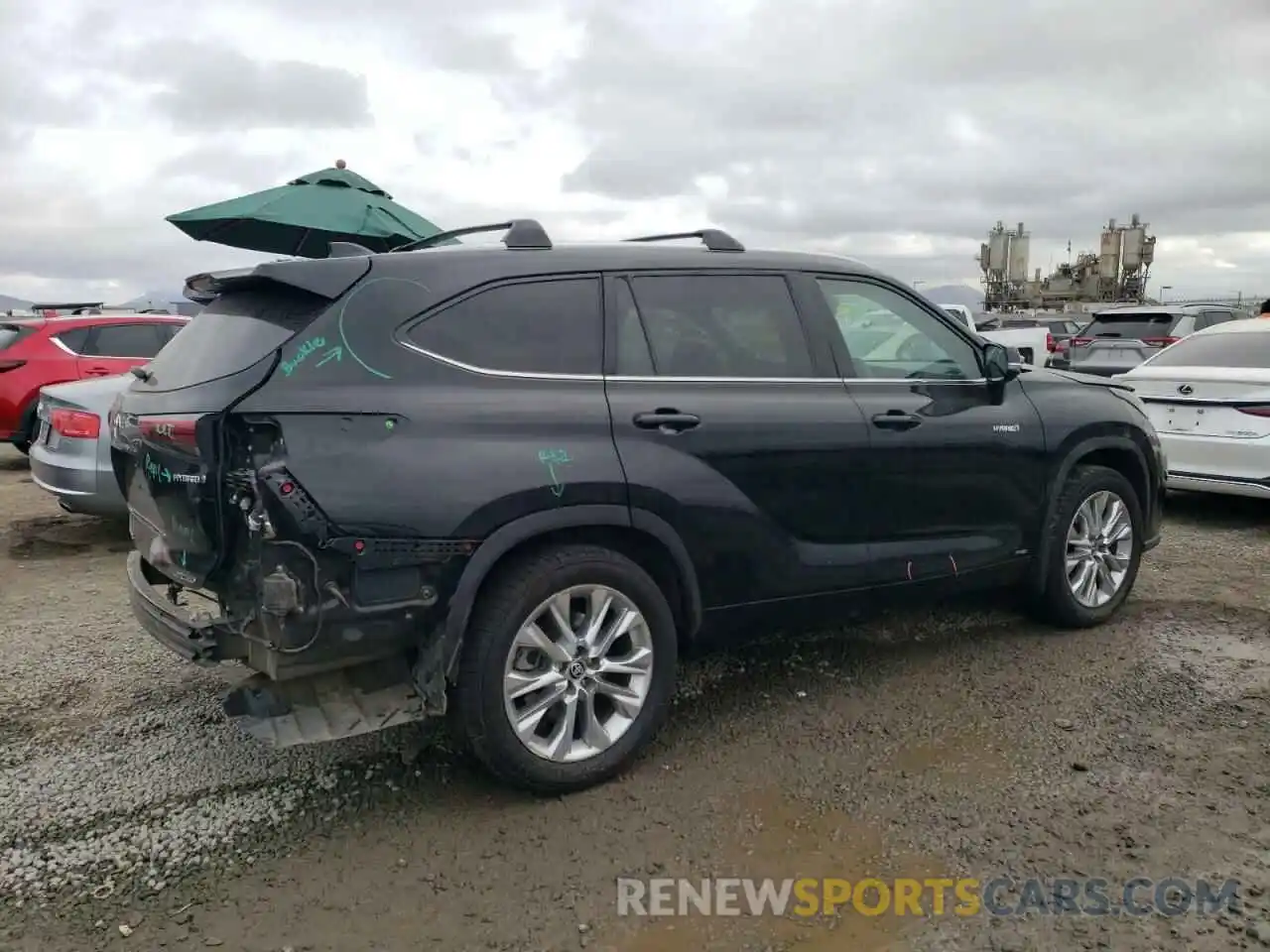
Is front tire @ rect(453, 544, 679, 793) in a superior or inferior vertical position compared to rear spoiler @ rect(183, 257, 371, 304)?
inferior

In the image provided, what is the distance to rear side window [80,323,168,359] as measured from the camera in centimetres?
931

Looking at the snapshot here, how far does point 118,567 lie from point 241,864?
396 centimetres

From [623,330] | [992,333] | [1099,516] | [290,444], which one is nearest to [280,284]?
[290,444]

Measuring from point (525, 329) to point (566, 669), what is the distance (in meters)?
1.15

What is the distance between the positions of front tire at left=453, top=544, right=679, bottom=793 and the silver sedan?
3.94 metres

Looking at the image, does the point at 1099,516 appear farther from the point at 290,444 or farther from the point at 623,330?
the point at 290,444

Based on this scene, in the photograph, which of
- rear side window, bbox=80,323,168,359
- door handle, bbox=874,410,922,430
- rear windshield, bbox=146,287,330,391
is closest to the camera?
rear windshield, bbox=146,287,330,391

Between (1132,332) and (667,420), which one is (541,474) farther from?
(1132,332)

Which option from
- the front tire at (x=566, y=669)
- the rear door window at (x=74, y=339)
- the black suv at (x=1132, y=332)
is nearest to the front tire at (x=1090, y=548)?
the front tire at (x=566, y=669)

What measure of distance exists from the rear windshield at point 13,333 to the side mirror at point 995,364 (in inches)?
331

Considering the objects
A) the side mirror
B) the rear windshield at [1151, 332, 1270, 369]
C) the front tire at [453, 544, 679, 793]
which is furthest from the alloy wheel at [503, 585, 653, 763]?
the rear windshield at [1151, 332, 1270, 369]

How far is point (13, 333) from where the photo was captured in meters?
9.05

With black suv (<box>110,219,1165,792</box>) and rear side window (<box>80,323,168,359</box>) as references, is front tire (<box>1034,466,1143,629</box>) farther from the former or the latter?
rear side window (<box>80,323,168,359</box>)

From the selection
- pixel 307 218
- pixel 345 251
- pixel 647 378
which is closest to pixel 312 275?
pixel 345 251
